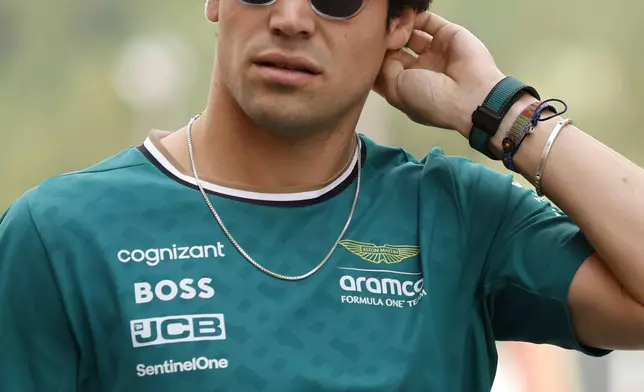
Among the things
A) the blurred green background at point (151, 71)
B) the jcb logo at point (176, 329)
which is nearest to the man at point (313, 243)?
the jcb logo at point (176, 329)

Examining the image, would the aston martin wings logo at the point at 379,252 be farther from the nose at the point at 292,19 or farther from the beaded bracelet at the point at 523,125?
the nose at the point at 292,19

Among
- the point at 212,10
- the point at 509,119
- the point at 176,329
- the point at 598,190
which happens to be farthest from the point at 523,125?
the point at 176,329

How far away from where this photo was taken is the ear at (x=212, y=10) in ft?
5.73

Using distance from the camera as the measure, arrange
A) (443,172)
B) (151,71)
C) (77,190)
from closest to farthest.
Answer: (77,190)
(443,172)
(151,71)

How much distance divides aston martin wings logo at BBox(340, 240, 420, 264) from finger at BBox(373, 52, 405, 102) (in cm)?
31

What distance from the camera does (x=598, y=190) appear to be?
166 cm

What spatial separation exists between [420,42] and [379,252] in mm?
454

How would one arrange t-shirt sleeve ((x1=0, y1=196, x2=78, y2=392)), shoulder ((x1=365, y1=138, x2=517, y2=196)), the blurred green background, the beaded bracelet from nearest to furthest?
t-shirt sleeve ((x1=0, y1=196, x2=78, y2=392)) < the beaded bracelet < shoulder ((x1=365, y1=138, x2=517, y2=196)) < the blurred green background

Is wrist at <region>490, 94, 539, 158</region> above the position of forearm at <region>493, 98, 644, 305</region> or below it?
above

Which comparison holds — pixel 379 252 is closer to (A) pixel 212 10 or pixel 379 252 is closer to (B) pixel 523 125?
(B) pixel 523 125

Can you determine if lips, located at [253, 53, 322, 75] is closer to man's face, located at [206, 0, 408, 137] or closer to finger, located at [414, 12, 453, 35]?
man's face, located at [206, 0, 408, 137]

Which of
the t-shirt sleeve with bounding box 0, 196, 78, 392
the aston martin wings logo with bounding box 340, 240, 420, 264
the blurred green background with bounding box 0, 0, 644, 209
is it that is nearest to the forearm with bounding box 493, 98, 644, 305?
the aston martin wings logo with bounding box 340, 240, 420, 264

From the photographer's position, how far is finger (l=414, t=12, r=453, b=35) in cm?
194

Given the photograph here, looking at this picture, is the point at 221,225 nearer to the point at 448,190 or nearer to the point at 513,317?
the point at 448,190
